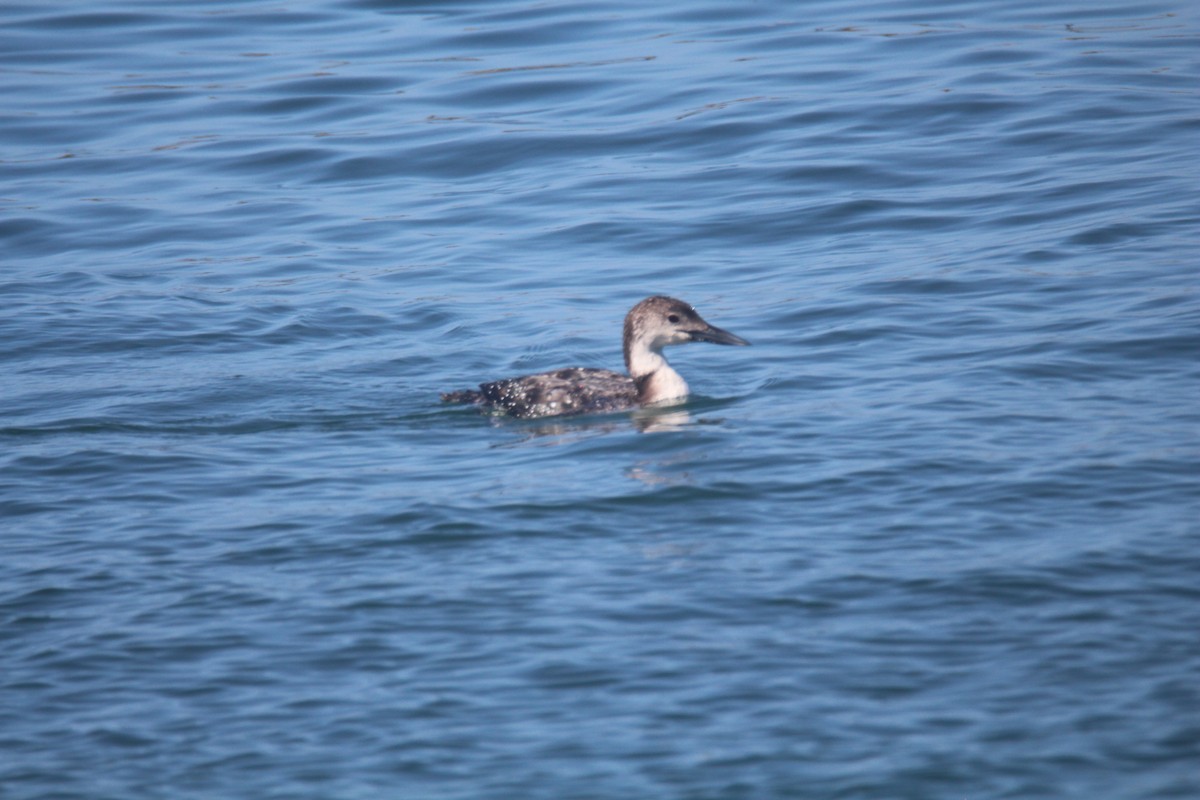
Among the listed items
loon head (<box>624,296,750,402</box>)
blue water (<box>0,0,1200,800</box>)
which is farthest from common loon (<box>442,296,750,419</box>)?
blue water (<box>0,0,1200,800</box>)

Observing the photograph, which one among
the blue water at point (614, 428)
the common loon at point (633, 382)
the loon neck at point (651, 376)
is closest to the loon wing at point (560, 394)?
the common loon at point (633, 382)

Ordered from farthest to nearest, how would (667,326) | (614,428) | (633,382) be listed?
(633,382) < (667,326) < (614,428)

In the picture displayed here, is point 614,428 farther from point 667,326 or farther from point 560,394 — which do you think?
point 667,326

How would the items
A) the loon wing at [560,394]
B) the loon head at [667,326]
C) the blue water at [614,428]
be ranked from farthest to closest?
the loon head at [667,326] → the loon wing at [560,394] → the blue water at [614,428]

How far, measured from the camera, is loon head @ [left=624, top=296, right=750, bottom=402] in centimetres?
1119

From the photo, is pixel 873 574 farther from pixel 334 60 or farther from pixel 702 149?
pixel 334 60

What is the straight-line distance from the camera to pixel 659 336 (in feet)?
36.9

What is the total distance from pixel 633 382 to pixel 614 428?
58 cm

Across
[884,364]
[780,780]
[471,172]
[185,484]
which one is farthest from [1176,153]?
[780,780]

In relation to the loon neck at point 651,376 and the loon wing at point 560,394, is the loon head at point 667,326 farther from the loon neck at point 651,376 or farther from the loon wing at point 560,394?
the loon wing at point 560,394

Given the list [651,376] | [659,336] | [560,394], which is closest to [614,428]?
[560,394]

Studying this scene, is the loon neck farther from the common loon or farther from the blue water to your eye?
the blue water

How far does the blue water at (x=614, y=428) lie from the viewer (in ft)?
21.2

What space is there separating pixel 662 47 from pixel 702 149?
16.7 ft
